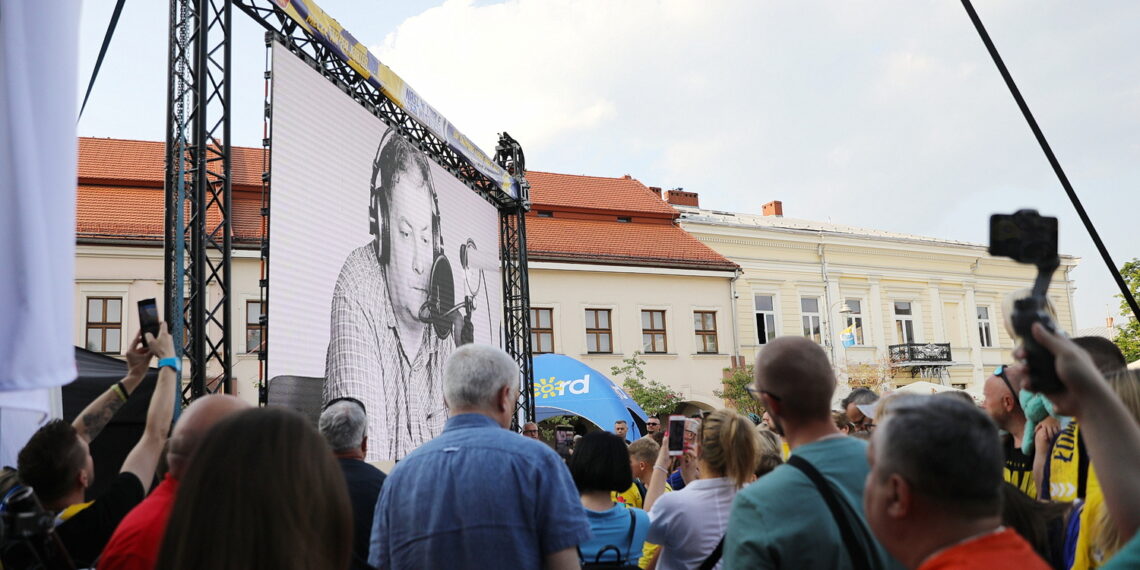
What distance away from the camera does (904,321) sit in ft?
115

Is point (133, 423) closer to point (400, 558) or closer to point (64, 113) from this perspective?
point (400, 558)

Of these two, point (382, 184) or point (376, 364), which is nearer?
point (376, 364)

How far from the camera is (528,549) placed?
9.66 ft

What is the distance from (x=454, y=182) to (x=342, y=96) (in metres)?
3.17

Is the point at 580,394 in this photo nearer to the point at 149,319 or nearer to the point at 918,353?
the point at 149,319

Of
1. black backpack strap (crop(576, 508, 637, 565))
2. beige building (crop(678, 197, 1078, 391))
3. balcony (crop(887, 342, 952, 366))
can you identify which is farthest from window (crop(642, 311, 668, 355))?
black backpack strap (crop(576, 508, 637, 565))

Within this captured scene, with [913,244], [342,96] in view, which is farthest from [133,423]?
[913,244]

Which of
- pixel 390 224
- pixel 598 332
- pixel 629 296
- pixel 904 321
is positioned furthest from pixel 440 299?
pixel 904 321

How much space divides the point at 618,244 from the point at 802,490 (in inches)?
1096

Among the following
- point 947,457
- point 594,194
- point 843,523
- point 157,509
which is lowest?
point 843,523

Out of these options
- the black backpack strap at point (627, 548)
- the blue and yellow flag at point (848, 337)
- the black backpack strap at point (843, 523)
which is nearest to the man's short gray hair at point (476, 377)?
the black backpack strap at point (627, 548)

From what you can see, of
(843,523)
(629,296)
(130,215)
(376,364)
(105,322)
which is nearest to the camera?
(843,523)

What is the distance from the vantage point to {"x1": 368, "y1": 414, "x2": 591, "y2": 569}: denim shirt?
292 centimetres

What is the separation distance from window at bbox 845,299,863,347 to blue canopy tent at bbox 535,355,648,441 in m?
18.8
